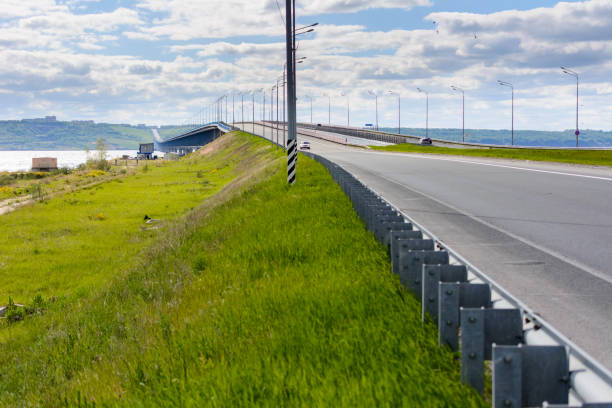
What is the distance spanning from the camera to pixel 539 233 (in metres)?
10.4

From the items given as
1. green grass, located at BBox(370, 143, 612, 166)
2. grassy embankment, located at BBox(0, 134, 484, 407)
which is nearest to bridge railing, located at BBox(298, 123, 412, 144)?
green grass, located at BBox(370, 143, 612, 166)

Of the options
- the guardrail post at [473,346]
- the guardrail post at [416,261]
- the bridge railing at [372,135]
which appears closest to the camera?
the guardrail post at [473,346]

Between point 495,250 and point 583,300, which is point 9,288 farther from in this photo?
point 583,300

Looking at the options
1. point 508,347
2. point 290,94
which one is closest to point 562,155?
point 290,94

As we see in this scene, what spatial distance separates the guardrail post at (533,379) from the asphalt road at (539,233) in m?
1.72

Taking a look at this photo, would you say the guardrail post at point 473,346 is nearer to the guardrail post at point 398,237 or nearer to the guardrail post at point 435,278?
the guardrail post at point 435,278

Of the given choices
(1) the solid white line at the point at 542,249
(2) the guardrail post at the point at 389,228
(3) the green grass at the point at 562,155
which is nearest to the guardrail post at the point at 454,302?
(2) the guardrail post at the point at 389,228

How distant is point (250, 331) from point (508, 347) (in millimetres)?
3252

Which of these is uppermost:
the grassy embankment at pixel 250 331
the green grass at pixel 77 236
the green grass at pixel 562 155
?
the green grass at pixel 562 155

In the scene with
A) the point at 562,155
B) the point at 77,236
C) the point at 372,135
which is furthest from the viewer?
the point at 372,135

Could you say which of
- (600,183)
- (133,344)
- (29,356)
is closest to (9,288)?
(29,356)

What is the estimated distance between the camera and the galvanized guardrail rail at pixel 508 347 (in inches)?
114

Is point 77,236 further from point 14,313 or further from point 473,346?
point 473,346

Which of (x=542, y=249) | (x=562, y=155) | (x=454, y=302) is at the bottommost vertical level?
(x=542, y=249)
